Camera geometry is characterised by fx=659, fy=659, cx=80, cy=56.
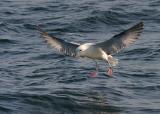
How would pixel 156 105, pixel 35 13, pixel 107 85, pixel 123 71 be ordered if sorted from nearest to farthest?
pixel 156 105, pixel 107 85, pixel 123 71, pixel 35 13

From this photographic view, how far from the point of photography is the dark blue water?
1499 centimetres

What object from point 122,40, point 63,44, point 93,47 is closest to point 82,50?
point 93,47

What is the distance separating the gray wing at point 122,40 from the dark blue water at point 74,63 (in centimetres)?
111

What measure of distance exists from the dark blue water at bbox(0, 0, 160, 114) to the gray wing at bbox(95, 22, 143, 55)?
111 cm

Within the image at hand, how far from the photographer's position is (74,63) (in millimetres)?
19125

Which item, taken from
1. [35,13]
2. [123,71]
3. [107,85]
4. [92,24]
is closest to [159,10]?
[92,24]

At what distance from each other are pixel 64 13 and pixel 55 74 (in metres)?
7.05

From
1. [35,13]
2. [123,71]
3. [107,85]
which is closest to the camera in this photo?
[107,85]

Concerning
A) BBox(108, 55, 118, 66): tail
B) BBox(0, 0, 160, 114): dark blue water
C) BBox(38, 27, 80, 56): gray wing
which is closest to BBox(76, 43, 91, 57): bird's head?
BBox(38, 27, 80, 56): gray wing

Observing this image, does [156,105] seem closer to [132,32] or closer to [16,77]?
[132,32]

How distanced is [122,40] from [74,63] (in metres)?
3.79

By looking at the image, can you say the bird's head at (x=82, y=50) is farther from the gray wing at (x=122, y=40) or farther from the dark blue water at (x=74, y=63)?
the dark blue water at (x=74, y=63)

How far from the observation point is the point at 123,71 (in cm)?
1806

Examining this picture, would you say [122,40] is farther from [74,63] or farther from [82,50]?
[74,63]
